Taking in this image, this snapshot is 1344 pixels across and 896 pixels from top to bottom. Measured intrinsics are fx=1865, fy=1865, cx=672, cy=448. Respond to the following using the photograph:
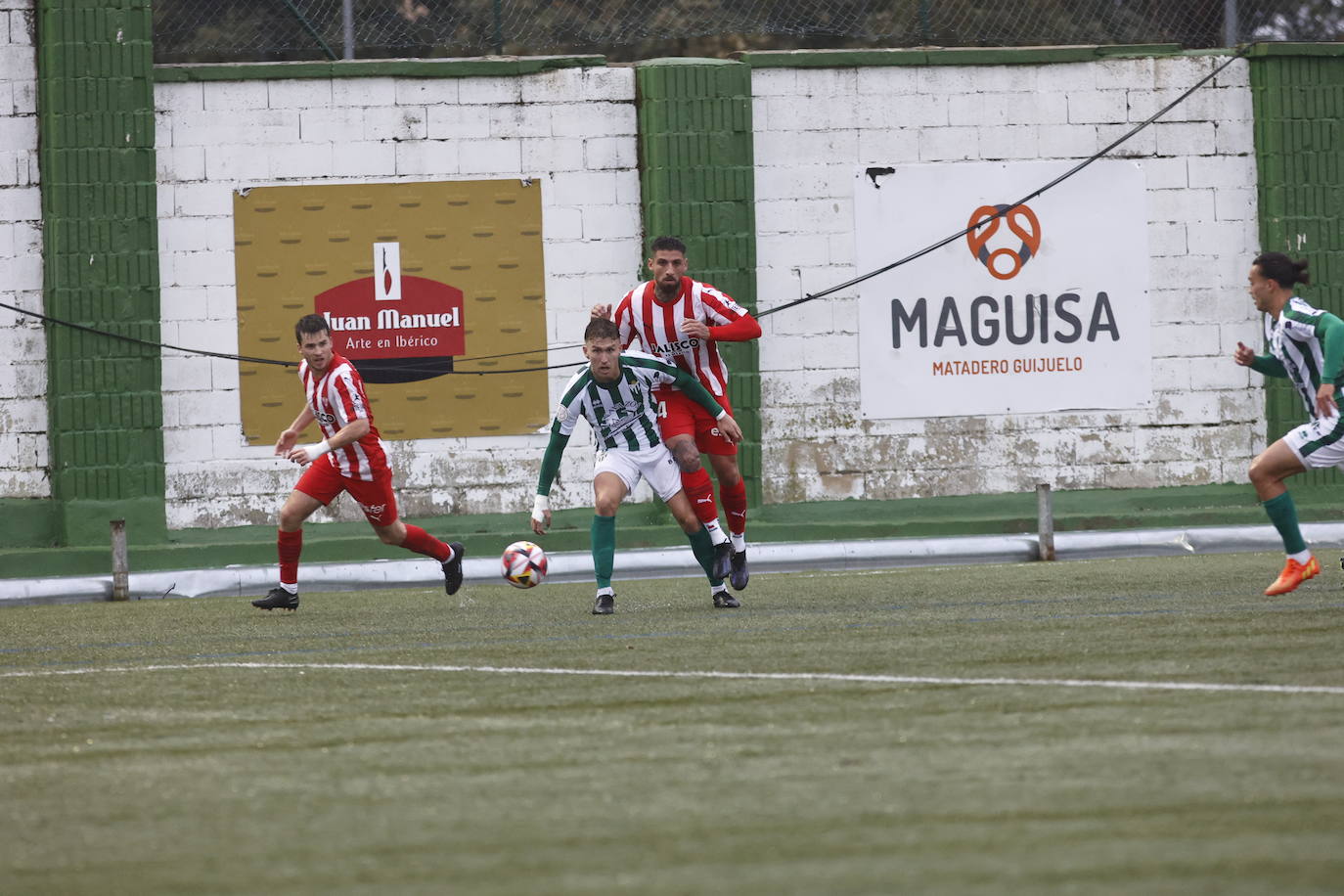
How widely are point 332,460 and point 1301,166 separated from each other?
9.53 meters

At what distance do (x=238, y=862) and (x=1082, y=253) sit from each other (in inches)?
529

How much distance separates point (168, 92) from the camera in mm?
15172

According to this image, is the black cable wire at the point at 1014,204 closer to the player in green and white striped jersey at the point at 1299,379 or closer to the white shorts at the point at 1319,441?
the player in green and white striped jersey at the point at 1299,379

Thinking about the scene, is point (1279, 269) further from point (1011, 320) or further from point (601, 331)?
point (1011, 320)

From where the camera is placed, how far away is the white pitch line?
5852 millimetres

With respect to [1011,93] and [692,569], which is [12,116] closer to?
[692,569]

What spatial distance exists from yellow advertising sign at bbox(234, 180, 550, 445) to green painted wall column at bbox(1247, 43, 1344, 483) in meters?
6.38

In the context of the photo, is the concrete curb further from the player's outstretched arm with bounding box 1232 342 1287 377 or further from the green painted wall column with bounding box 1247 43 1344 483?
the player's outstretched arm with bounding box 1232 342 1287 377

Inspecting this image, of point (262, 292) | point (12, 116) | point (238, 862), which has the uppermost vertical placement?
point (12, 116)

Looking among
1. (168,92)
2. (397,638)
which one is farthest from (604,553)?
(168,92)

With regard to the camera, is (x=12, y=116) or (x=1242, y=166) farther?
(x=1242, y=166)

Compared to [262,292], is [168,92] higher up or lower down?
higher up

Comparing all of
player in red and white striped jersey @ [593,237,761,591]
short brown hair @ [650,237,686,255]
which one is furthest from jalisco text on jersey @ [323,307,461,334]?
short brown hair @ [650,237,686,255]

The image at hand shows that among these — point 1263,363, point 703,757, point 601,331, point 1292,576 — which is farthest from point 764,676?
point 1263,363
